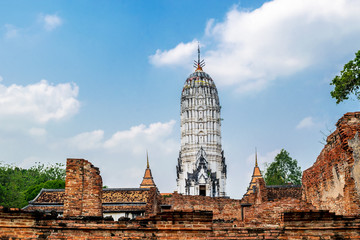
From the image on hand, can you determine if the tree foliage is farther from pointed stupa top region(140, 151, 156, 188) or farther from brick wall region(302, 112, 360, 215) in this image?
brick wall region(302, 112, 360, 215)

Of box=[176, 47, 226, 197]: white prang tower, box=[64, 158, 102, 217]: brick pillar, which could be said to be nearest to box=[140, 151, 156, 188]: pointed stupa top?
box=[176, 47, 226, 197]: white prang tower

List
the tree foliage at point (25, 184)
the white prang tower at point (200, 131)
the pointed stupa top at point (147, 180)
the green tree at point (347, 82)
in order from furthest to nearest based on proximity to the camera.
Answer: the white prang tower at point (200, 131) → the pointed stupa top at point (147, 180) → the tree foliage at point (25, 184) → the green tree at point (347, 82)

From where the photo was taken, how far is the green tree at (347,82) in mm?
19344

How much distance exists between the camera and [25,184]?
49375 mm

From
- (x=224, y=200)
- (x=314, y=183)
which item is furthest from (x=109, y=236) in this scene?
(x=224, y=200)

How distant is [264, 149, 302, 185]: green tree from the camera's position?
43219 mm

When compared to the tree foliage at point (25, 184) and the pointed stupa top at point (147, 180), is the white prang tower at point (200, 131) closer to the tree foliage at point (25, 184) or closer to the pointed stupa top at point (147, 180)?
the pointed stupa top at point (147, 180)

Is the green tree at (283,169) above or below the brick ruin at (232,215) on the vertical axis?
above

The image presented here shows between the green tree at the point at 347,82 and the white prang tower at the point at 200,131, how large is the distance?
50400 millimetres

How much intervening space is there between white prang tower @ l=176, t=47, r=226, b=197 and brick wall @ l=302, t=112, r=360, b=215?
57.5 meters

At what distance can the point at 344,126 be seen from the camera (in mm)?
10336

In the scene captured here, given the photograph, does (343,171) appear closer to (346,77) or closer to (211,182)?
(346,77)

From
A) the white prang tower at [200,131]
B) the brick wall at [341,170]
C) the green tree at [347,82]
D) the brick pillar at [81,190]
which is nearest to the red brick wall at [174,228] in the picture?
the brick pillar at [81,190]

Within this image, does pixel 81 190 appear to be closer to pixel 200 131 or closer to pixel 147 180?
pixel 147 180
